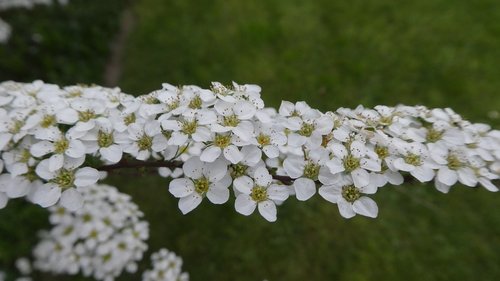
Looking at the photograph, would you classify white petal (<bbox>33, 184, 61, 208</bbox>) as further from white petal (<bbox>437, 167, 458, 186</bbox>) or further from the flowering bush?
white petal (<bbox>437, 167, 458, 186</bbox>)

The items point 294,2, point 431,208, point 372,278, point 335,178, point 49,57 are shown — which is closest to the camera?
point 335,178

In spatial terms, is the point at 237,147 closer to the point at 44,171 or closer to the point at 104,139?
the point at 104,139

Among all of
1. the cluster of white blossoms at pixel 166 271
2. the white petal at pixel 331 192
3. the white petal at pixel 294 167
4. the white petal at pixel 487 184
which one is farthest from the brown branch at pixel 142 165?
the white petal at pixel 487 184

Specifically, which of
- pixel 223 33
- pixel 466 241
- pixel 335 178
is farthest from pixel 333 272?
pixel 223 33

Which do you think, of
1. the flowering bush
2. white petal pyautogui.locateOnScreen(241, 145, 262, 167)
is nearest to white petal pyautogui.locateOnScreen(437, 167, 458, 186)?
the flowering bush

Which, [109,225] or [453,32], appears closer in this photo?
[109,225]

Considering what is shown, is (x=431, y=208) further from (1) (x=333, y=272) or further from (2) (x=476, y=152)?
(2) (x=476, y=152)
